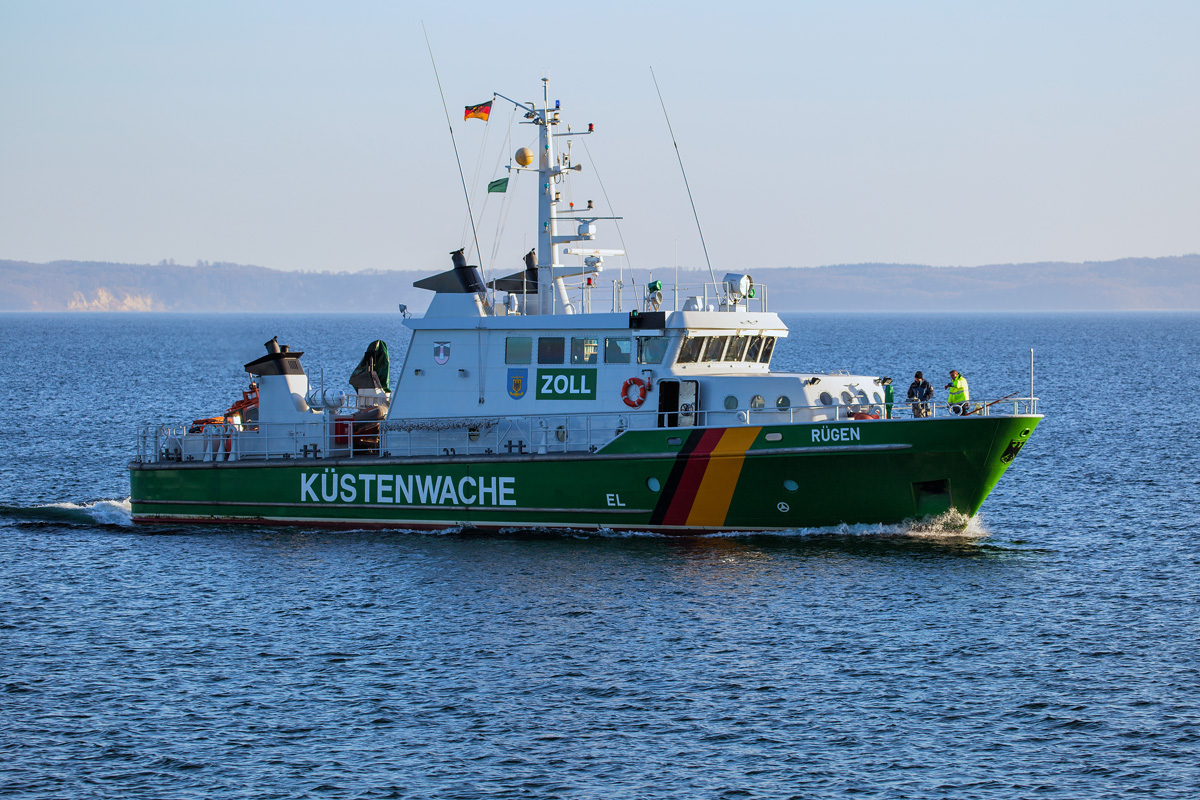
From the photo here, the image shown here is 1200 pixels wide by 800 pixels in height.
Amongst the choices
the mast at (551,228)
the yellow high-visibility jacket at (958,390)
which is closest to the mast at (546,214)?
the mast at (551,228)

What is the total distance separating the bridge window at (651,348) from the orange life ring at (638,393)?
1.43 ft

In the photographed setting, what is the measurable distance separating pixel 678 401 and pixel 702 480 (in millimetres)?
1730

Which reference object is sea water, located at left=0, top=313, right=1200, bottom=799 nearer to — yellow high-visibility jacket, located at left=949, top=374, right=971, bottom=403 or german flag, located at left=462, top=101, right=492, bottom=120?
yellow high-visibility jacket, located at left=949, top=374, right=971, bottom=403

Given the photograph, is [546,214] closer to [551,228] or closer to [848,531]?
[551,228]

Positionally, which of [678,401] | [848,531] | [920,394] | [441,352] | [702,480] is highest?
[441,352]

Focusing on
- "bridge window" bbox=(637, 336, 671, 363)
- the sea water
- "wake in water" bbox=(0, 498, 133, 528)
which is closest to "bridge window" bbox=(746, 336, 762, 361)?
"bridge window" bbox=(637, 336, 671, 363)

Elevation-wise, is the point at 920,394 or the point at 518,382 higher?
the point at 518,382

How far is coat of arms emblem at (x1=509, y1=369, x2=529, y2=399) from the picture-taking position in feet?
84.3

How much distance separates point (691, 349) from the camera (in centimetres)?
2502

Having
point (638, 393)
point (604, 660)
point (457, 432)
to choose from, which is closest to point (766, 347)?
point (638, 393)

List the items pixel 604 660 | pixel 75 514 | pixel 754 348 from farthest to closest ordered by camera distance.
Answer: pixel 75 514
pixel 754 348
pixel 604 660

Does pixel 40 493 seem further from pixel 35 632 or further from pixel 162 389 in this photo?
pixel 162 389

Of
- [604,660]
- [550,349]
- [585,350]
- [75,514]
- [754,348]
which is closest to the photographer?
[604,660]

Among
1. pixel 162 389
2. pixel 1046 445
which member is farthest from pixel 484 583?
pixel 162 389
